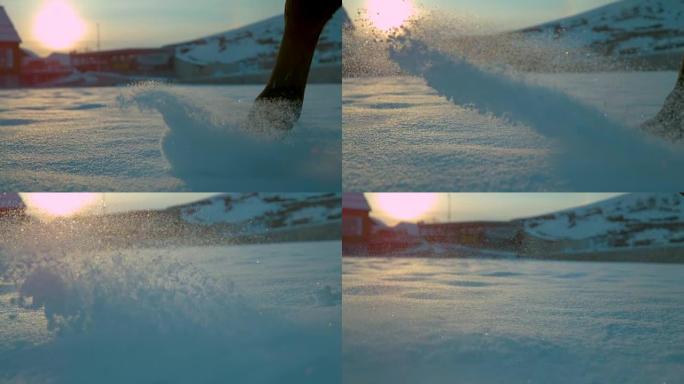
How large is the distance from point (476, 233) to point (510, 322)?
35cm

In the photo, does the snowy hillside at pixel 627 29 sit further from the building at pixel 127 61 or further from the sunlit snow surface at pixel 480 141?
the building at pixel 127 61

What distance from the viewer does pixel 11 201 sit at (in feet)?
7.28

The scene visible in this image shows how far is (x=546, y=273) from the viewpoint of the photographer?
7.97 ft

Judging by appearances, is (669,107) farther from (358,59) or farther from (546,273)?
(358,59)

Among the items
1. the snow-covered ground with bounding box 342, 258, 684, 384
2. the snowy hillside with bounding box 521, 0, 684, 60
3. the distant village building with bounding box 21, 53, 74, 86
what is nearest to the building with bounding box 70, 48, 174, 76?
the distant village building with bounding box 21, 53, 74, 86

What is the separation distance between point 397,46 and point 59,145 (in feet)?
3.98

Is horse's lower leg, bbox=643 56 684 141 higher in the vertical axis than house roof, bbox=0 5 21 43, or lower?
lower

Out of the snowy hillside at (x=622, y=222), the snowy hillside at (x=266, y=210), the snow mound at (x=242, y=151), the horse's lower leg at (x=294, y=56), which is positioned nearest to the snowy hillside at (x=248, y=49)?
the horse's lower leg at (x=294, y=56)

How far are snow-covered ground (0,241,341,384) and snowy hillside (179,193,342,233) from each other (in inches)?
4.1

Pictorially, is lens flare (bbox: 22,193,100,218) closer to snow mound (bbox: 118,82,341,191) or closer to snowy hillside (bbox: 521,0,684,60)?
snow mound (bbox: 118,82,341,191)

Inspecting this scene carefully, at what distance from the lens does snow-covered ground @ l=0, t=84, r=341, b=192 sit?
7.04 ft

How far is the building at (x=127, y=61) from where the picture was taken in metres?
2.56

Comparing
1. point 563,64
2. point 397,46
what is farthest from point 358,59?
point 563,64

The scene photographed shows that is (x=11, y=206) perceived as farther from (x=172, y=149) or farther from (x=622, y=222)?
(x=622, y=222)
